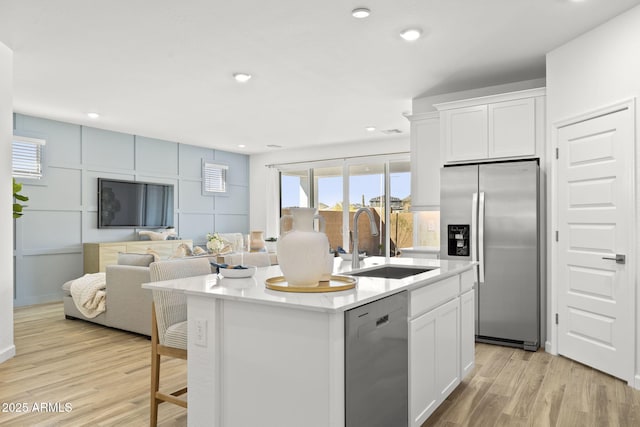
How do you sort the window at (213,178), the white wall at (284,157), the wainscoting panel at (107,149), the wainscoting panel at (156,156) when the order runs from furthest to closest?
the window at (213,178) < the white wall at (284,157) < the wainscoting panel at (156,156) < the wainscoting panel at (107,149)

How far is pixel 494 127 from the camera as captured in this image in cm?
438

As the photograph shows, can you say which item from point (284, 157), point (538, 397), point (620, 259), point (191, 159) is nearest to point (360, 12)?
point (620, 259)

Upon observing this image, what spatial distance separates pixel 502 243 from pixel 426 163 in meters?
1.34

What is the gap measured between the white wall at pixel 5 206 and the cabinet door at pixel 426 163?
3991mm

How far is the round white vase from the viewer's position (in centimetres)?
195

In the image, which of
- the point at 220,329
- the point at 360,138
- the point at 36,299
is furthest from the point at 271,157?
the point at 220,329

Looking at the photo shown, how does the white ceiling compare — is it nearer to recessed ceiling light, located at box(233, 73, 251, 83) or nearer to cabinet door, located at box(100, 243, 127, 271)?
recessed ceiling light, located at box(233, 73, 251, 83)

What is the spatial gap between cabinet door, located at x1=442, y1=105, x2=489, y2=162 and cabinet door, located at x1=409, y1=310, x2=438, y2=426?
2503 mm

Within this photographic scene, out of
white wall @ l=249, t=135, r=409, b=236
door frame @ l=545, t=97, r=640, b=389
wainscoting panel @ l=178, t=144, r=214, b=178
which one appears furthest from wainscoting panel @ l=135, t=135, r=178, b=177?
door frame @ l=545, t=97, r=640, b=389

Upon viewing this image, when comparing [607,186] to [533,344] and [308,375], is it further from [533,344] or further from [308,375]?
[308,375]

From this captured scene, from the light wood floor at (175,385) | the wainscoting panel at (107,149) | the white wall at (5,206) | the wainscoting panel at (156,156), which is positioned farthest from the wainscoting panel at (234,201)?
the white wall at (5,206)

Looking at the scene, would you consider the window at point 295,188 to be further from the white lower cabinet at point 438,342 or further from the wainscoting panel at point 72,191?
the white lower cabinet at point 438,342

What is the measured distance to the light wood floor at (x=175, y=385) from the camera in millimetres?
2592

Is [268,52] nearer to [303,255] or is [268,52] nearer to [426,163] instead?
[426,163]
